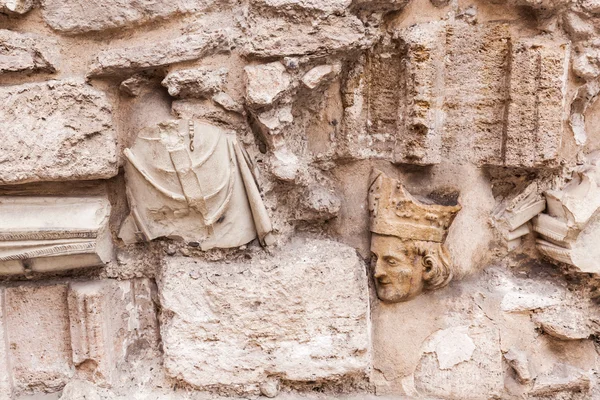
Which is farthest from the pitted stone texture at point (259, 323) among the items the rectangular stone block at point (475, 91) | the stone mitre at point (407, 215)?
the rectangular stone block at point (475, 91)

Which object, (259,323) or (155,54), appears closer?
(155,54)

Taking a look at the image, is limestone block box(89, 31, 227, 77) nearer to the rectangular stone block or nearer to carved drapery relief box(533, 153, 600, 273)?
the rectangular stone block

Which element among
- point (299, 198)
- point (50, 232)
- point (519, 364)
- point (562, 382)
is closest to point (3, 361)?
point (50, 232)

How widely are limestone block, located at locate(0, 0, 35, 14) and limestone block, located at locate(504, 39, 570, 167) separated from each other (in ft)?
4.78

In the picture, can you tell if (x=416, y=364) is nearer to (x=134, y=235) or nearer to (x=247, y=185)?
(x=247, y=185)

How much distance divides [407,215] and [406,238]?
0.24ft

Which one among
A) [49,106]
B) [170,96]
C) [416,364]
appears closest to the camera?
[49,106]

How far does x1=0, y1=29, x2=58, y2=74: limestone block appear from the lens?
163 cm

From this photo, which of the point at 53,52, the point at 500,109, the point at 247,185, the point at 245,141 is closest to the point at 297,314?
the point at 247,185

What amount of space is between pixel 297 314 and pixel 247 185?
43 cm

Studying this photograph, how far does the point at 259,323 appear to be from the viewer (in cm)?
177

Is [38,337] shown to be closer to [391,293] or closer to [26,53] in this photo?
[26,53]

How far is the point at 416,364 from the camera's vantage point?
1900mm

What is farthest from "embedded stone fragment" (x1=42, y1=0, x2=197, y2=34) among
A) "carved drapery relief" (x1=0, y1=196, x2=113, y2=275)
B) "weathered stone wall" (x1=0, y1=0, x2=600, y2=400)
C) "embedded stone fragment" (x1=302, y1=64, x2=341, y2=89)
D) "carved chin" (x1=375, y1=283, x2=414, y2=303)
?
"carved chin" (x1=375, y1=283, x2=414, y2=303)
